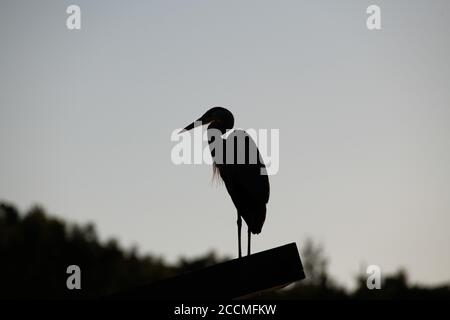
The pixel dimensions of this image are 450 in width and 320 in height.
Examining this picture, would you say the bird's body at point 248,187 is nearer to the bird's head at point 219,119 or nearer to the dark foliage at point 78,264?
the bird's head at point 219,119

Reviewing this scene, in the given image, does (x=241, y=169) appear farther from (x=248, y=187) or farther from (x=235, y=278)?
(x=235, y=278)

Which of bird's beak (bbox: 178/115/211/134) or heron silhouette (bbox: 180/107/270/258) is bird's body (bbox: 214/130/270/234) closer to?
heron silhouette (bbox: 180/107/270/258)

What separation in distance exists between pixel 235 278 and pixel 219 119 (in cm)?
473

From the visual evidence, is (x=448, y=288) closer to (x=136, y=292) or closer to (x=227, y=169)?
(x=227, y=169)

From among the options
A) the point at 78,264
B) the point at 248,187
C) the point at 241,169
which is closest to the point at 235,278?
the point at 248,187

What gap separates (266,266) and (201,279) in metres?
0.36

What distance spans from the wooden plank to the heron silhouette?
3.55 metres

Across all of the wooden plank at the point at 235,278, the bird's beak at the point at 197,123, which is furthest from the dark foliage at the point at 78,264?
the wooden plank at the point at 235,278

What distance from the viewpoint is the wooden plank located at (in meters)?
3.82

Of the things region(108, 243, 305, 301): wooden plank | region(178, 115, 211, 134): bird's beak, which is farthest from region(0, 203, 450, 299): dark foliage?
region(108, 243, 305, 301): wooden plank

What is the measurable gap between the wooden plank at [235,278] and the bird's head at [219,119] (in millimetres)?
4505
